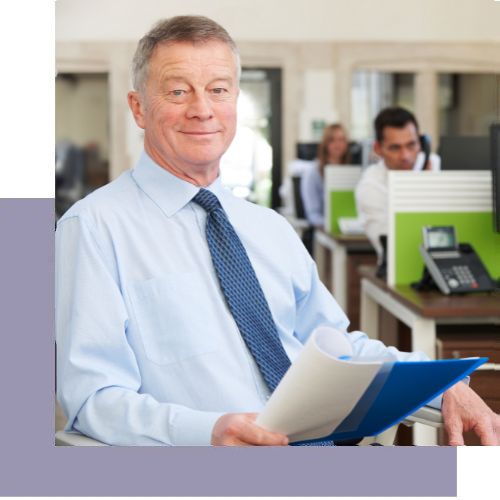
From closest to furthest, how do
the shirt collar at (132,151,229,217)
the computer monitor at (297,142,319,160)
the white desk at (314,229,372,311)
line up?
the shirt collar at (132,151,229,217)
the white desk at (314,229,372,311)
the computer monitor at (297,142,319,160)

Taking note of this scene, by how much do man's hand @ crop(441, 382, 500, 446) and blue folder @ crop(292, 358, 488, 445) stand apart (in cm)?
10

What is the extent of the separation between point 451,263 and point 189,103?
1883 millimetres

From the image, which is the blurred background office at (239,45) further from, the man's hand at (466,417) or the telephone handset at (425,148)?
the telephone handset at (425,148)

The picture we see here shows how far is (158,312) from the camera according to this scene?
1687 millimetres

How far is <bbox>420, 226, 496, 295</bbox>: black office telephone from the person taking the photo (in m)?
3.27

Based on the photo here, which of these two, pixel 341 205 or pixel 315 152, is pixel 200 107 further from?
pixel 315 152

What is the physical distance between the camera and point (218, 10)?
1.93 m

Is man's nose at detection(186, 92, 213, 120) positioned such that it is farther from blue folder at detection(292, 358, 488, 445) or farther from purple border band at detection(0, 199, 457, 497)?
blue folder at detection(292, 358, 488, 445)

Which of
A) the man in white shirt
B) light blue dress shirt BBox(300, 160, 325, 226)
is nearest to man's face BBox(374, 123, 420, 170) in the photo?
the man in white shirt

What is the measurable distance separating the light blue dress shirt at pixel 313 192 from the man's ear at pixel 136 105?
5.66 meters

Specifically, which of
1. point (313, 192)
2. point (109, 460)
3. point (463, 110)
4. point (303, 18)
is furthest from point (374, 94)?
point (109, 460)

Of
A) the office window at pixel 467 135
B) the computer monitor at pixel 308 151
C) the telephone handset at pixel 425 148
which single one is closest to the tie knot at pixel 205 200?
the office window at pixel 467 135

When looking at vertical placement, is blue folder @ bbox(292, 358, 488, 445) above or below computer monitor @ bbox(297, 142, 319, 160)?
below

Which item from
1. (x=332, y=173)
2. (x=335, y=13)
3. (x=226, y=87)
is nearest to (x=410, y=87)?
(x=332, y=173)
